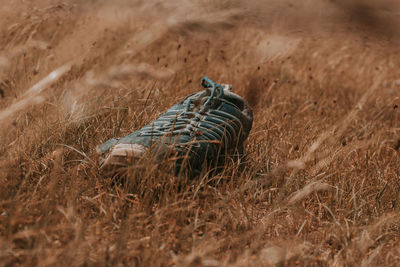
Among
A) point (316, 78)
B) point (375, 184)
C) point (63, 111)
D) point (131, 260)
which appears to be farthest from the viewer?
point (316, 78)

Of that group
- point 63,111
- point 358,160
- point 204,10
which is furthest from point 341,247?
point 63,111

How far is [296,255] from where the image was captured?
106 cm

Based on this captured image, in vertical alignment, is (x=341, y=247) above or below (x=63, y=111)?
below

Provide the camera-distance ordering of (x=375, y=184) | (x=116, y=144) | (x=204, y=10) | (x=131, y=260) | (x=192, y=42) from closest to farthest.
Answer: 1. (x=131, y=260)
2. (x=116, y=144)
3. (x=204, y=10)
4. (x=375, y=184)
5. (x=192, y=42)

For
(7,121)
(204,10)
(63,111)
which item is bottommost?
(63,111)

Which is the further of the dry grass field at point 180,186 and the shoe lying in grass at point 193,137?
the shoe lying in grass at point 193,137

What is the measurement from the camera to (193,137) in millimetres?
1433

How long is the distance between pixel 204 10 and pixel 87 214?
83 cm

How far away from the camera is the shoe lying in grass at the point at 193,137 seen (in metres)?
1.28

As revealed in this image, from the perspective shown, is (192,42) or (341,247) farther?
(192,42)

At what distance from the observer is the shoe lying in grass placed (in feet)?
4.19

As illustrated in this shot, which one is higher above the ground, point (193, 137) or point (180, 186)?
point (193, 137)

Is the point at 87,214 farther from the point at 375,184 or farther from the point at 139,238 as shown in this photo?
the point at 375,184

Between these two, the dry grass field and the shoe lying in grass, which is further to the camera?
the shoe lying in grass
